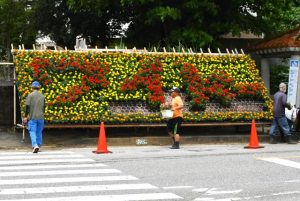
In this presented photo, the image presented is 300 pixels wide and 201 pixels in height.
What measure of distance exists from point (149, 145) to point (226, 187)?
8161 millimetres

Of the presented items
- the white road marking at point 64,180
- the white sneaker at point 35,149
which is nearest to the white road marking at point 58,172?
the white road marking at point 64,180

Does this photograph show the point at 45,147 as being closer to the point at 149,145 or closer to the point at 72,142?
the point at 72,142

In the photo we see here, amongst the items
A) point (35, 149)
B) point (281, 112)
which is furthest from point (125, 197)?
point (281, 112)

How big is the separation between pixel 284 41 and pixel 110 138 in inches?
291

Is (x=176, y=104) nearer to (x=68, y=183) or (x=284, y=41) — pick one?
(x=284, y=41)

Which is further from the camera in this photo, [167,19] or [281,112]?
[167,19]

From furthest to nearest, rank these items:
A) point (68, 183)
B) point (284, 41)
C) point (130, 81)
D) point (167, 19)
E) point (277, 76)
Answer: point (277, 76), point (167, 19), point (284, 41), point (130, 81), point (68, 183)

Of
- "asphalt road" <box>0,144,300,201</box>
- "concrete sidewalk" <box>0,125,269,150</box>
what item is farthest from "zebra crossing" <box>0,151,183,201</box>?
"concrete sidewalk" <box>0,125,269,150</box>

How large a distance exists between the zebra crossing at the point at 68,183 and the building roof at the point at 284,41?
9.73 m

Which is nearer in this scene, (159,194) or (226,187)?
(159,194)

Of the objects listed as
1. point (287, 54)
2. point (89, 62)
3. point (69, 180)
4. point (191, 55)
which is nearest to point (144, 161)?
point (69, 180)

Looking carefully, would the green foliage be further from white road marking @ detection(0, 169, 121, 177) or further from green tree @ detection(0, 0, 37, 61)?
green tree @ detection(0, 0, 37, 61)

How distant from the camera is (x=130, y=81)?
57.9 feet

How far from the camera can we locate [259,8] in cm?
2336
